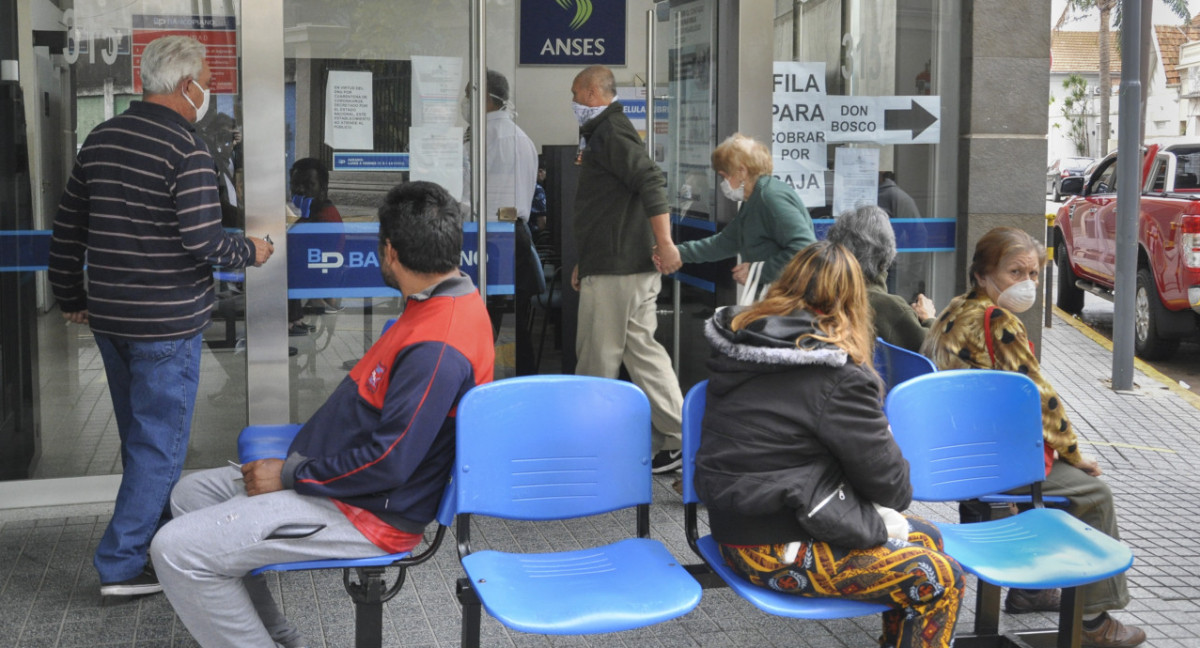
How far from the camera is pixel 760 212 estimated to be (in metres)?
5.27

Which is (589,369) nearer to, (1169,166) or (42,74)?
(42,74)

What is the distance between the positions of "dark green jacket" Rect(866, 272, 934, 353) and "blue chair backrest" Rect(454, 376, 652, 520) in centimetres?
159

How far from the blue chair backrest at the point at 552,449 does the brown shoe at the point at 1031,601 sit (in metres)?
1.59

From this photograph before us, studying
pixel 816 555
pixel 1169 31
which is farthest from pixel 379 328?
pixel 1169 31

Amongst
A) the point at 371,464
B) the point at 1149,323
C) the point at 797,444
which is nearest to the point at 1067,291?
the point at 1149,323

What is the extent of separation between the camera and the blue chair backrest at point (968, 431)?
372 centimetres

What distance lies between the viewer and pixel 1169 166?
1128 centimetres

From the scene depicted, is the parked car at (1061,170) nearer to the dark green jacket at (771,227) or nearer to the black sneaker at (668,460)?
the black sneaker at (668,460)

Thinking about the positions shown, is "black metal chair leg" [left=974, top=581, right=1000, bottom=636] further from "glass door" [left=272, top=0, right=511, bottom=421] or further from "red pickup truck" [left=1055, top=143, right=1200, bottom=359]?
"red pickup truck" [left=1055, top=143, right=1200, bottom=359]

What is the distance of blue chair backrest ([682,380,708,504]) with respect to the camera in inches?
141

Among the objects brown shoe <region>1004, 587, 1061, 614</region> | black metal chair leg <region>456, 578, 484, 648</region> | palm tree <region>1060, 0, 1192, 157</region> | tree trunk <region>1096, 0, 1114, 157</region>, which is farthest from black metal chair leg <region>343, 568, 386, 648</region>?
tree trunk <region>1096, 0, 1114, 157</region>

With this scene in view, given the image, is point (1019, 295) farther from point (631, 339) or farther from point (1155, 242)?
point (1155, 242)

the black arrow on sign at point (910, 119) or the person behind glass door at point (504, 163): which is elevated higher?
the black arrow on sign at point (910, 119)

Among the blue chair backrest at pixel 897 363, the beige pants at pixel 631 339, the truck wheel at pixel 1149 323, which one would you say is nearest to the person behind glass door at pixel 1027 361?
the blue chair backrest at pixel 897 363
